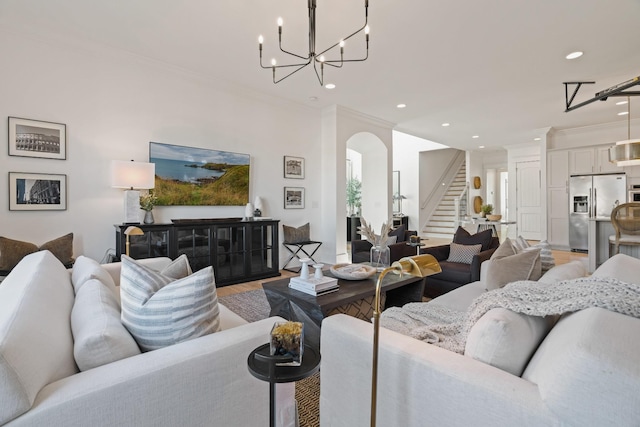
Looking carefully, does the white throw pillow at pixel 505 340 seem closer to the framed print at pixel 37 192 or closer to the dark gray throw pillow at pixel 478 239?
the dark gray throw pillow at pixel 478 239

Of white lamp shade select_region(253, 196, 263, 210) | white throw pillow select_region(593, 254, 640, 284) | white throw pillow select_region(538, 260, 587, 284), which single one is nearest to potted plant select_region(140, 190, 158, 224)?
white lamp shade select_region(253, 196, 263, 210)

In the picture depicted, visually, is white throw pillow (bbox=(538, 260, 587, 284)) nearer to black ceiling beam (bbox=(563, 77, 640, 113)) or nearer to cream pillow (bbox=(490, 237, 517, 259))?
cream pillow (bbox=(490, 237, 517, 259))

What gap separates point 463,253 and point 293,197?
292 centimetres

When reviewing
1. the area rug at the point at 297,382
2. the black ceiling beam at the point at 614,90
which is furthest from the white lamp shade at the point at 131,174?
the black ceiling beam at the point at 614,90

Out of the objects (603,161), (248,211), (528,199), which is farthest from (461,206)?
(248,211)

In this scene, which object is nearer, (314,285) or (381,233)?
(314,285)

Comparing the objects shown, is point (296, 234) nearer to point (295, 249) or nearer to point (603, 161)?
point (295, 249)

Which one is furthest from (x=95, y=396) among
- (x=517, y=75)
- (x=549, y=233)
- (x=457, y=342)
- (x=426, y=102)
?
(x=549, y=233)

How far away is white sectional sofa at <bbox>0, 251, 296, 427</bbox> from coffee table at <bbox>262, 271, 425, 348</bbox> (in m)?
0.80

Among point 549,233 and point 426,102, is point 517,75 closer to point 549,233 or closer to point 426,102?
point 426,102

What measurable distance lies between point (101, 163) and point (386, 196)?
514cm

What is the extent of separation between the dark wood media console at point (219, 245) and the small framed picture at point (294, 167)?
40.3 inches

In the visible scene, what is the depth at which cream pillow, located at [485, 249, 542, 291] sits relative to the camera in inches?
84.4

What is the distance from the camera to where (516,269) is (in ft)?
7.07
